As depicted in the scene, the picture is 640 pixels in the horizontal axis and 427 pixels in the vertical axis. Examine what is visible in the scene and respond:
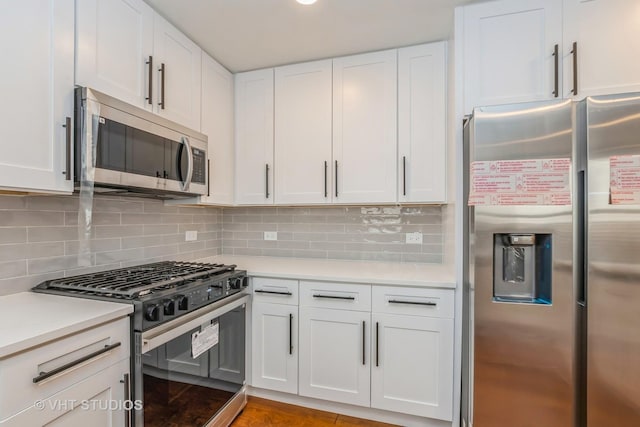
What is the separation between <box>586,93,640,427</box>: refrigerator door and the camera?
52.0 inches

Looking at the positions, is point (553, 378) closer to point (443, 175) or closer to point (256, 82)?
point (443, 175)

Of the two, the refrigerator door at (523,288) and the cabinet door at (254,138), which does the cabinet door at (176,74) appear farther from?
the refrigerator door at (523,288)

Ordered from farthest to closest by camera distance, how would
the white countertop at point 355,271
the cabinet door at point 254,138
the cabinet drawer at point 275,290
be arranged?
the cabinet door at point 254,138 → the cabinet drawer at point 275,290 → the white countertop at point 355,271

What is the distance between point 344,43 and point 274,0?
0.59 metres

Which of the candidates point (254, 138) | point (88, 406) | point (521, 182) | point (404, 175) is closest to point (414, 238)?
point (404, 175)

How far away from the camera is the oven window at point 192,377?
1348 mm

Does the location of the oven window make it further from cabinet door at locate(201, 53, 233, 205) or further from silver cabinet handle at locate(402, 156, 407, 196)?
silver cabinet handle at locate(402, 156, 407, 196)

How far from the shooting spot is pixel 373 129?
2215 millimetres

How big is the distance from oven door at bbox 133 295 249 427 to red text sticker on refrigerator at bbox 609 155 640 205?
6.37 ft

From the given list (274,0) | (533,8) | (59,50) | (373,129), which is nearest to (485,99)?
(533,8)

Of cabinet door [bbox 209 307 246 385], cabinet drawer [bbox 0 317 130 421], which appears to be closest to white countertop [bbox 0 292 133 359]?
cabinet drawer [bbox 0 317 130 421]

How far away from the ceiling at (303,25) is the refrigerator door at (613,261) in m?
0.99

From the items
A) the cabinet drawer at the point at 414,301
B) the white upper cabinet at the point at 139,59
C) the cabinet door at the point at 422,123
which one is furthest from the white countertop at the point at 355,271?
the white upper cabinet at the point at 139,59

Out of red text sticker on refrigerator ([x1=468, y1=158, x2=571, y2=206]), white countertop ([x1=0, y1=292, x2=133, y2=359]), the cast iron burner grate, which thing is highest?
red text sticker on refrigerator ([x1=468, y1=158, x2=571, y2=206])
